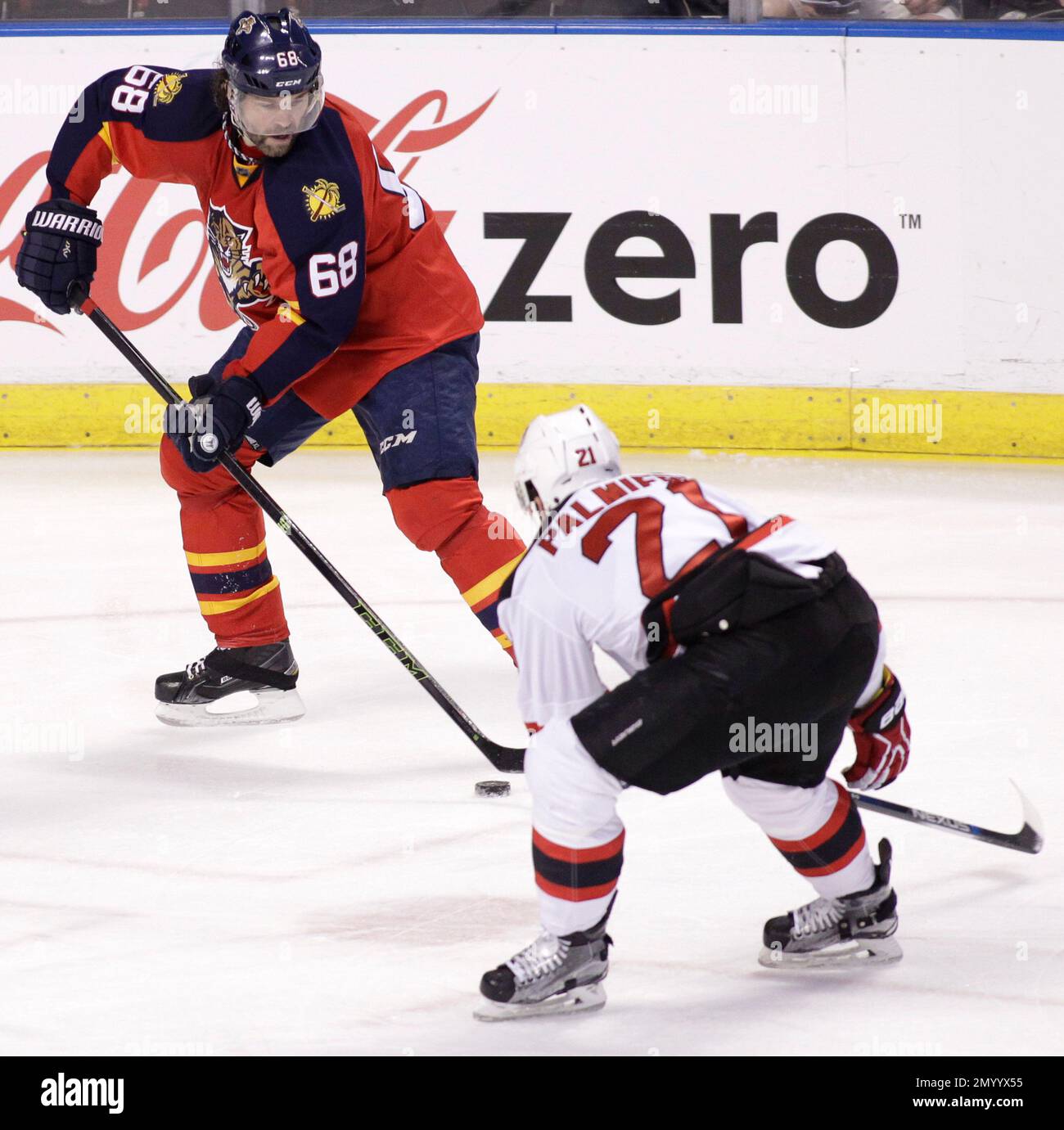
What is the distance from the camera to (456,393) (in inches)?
141

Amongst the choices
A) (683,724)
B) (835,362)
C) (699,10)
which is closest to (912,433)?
(835,362)

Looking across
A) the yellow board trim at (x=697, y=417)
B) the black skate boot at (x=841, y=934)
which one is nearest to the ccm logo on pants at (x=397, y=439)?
the black skate boot at (x=841, y=934)

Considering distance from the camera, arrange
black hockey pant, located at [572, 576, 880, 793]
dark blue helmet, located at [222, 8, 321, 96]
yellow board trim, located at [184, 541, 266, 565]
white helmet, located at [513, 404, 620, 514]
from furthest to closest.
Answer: yellow board trim, located at [184, 541, 266, 565] < dark blue helmet, located at [222, 8, 321, 96] < white helmet, located at [513, 404, 620, 514] < black hockey pant, located at [572, 576, 880, 793]

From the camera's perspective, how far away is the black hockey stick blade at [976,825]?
271 centimetres

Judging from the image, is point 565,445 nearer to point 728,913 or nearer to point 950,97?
point 728,913

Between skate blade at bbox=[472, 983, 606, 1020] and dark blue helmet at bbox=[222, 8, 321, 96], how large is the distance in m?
1.64

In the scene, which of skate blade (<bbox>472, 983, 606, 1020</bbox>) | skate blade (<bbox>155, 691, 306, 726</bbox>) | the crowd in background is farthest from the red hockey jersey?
the crowd in background

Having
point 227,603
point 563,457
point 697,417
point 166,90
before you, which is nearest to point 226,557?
point 227,603

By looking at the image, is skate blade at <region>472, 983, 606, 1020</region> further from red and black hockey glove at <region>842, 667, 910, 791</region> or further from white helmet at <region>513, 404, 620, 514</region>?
white helmet at <region>513, 404, 620, 514</region>

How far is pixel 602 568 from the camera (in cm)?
Answer: 231

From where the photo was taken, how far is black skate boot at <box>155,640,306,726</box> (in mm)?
3801

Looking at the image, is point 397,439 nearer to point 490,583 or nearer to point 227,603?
point 490,583

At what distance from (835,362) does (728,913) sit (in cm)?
376
